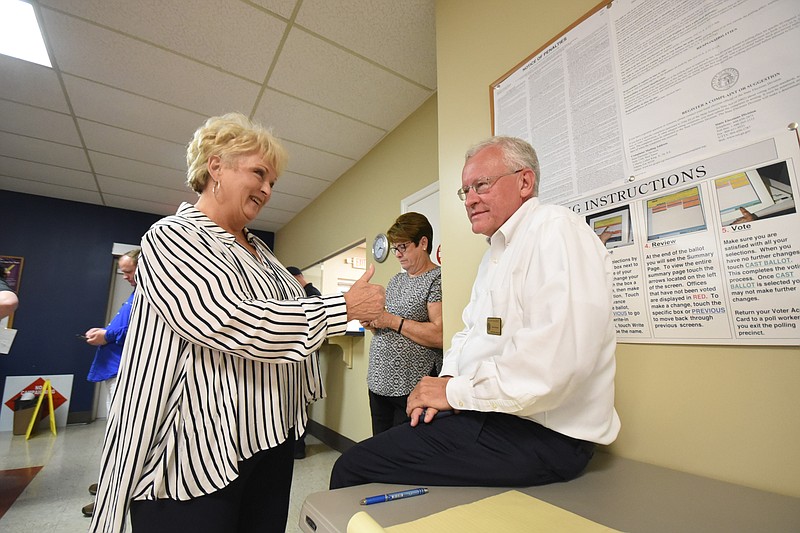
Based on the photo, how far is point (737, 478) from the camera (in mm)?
796

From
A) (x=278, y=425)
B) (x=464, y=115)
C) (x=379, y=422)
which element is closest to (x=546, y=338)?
(x=278, y=425)

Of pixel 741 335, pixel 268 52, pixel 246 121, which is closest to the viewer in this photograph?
pixel 741 335

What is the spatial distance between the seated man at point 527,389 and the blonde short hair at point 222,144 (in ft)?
2.55

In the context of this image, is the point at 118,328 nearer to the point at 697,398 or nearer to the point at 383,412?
the point at 383,412

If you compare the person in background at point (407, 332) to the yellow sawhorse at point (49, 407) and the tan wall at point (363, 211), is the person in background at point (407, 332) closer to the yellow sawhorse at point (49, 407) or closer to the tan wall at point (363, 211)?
the tan wall at point (363, 211)

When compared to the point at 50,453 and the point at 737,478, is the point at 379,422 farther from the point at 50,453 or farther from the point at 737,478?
the point at 50,453

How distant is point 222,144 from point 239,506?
0.95 metres

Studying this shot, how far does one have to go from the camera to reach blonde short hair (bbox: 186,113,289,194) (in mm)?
1002

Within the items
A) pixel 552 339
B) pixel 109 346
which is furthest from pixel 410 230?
pixel 109 346

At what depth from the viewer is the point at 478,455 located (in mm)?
789

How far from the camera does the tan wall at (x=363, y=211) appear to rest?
8.88ft

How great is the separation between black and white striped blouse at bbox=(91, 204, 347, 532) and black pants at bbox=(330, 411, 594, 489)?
0.30 metres

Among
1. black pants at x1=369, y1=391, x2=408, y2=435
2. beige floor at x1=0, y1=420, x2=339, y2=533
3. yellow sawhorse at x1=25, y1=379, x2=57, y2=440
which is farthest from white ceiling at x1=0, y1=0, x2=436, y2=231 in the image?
beige floor at x1=0, y1=420, x2=339, y2=533

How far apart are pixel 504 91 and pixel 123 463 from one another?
5.38ft
